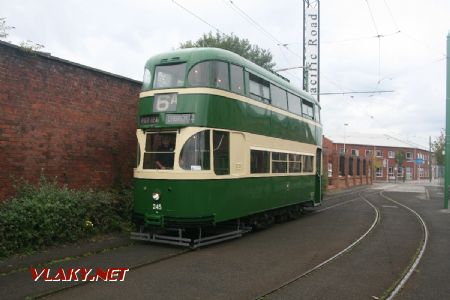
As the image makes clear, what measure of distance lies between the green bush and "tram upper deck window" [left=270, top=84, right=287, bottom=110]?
508 cm

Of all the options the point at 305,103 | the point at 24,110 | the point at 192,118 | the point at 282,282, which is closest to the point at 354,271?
the point at 282,282

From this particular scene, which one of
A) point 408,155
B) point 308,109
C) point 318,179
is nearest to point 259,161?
point 308,109

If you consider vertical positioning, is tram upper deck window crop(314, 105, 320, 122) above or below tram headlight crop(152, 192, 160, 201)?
above

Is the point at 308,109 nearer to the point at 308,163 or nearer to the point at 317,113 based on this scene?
the point at 317,113

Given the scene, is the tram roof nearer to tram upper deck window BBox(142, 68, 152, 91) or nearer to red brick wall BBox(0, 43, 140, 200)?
tram upper deck window BBox(142, 68, 152, 91)

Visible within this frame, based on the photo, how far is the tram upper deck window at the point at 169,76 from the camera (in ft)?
32.8

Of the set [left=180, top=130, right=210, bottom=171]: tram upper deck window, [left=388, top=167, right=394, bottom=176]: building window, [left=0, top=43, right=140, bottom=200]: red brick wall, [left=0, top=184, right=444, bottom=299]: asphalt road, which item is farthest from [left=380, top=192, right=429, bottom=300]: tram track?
[left=388, top=167, right=394, bottom=176]: building window

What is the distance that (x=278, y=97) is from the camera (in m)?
13.2

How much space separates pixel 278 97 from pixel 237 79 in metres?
2.78

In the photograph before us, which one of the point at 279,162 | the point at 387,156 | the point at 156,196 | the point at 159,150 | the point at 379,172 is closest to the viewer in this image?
the point at 156,196

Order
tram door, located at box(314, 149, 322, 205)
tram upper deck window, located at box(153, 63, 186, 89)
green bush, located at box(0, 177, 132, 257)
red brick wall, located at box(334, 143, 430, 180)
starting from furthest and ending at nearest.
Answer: red brick wall, located at box(334, 143, 430, 180) < tram door, located at box(314, 149, 322, 205) < tram upper deck window, located at box(153, 63, 186, 89) < green bush, located at box(0, 177, 132, 257)

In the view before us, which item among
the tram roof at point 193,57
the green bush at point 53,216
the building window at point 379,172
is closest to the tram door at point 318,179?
the tram roof at point 193,57

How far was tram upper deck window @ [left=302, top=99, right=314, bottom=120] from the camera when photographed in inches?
616

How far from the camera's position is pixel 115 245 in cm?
958
